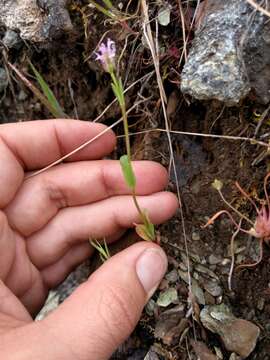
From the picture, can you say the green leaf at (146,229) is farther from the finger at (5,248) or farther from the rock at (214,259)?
the finger at (5,248)

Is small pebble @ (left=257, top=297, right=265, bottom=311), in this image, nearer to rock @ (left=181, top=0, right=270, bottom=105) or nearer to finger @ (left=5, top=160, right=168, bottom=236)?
finger @ (left=5, top=160, right=168, bottom=236)

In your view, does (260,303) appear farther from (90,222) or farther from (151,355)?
(90,222)

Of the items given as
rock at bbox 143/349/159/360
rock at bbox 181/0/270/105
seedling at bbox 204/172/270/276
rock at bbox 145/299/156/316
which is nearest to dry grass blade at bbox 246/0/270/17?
rock at bbox 181/0/270/105

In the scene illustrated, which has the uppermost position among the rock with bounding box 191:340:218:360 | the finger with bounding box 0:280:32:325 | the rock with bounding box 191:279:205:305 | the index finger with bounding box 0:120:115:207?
the index finger with bounding box 0:120:115:207

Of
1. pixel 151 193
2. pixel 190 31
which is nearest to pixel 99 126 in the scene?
pixel 151 193

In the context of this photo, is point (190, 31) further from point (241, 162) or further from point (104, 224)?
point (104, 224)

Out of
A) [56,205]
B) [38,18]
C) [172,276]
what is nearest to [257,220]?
[172,276]

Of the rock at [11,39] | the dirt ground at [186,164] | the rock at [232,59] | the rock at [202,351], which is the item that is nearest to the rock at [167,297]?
the dirt ground at [186,164]
